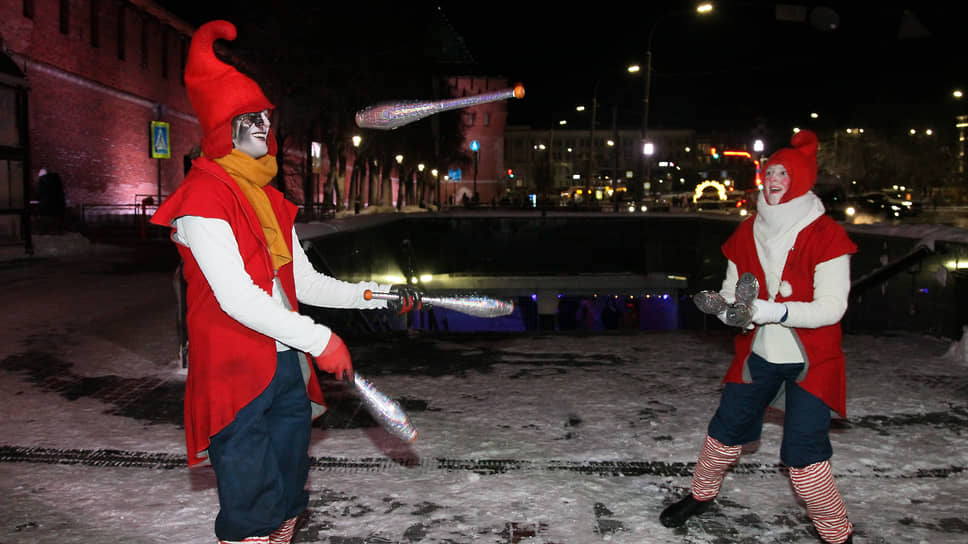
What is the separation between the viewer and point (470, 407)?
6.90 m

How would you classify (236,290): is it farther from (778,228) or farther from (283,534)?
(778,228)

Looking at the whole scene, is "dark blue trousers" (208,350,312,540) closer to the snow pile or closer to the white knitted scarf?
the white knitted scarf

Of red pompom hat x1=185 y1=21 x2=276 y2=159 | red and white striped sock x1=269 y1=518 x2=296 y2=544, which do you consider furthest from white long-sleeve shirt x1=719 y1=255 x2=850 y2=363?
red pompom hat x1=185 y1=21 x2=276 y2=159

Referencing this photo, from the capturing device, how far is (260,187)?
9.78 feet

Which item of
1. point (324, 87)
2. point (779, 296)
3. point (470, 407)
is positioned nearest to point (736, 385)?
point (779, 296)

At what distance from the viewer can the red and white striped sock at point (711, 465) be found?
4.12m

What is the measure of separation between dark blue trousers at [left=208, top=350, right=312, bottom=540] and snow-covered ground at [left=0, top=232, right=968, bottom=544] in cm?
141

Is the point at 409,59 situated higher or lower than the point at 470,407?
higher

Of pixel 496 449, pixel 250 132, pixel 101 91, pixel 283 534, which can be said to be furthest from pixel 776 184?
pixel 101 91

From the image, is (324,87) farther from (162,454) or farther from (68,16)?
(162,454)

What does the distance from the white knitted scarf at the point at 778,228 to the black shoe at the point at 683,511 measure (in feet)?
3.93

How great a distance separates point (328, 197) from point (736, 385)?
38961 millimetres

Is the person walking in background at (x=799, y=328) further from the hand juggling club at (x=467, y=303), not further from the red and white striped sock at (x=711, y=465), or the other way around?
the hand juggling club at (x=467, y=303)

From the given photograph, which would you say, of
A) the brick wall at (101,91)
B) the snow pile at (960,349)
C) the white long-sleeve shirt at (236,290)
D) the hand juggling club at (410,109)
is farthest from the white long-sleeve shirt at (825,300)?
the brick wall at (101,91)
